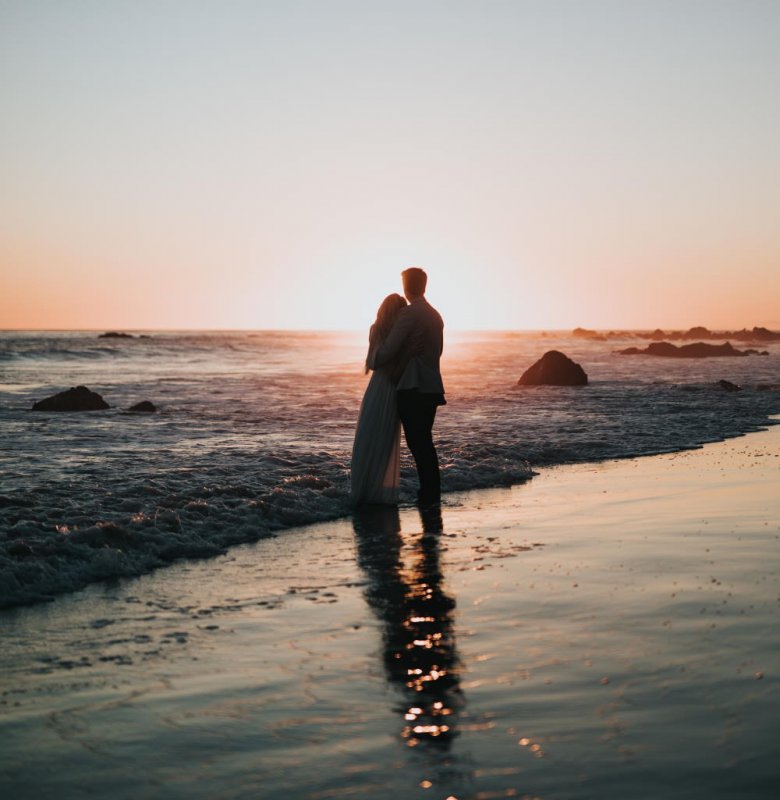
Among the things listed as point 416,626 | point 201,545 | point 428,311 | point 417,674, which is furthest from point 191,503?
point 417,674

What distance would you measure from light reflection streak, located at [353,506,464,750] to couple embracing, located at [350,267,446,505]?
47.9 inches

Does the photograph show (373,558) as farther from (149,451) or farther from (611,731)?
(149,451)

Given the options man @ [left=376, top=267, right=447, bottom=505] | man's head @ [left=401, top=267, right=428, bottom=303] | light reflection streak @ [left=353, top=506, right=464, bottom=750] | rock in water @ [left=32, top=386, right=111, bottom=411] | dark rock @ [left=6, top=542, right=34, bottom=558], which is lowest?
light reflection streak @ [left=353, top=506, right=464, bottom=750]

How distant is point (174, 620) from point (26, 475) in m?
6.43

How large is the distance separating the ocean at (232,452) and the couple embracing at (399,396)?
606 mm

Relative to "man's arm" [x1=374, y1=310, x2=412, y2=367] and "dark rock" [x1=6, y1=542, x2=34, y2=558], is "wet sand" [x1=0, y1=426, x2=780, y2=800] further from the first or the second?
"man's arm" [x1=374, y1=310, x2=412, y2=367]

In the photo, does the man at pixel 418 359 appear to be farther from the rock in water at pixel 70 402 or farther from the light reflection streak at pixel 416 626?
the rock in water at pixel 70 402

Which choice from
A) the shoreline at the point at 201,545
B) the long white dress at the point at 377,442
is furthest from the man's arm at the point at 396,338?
the shoreline at the point at 201,545

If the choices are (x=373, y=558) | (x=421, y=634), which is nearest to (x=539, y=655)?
(x=421, y=634)

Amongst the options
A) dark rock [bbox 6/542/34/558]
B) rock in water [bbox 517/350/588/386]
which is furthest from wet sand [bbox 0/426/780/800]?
rock in water [bbox 517/350/588/386]

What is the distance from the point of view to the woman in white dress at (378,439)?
9.46 metres

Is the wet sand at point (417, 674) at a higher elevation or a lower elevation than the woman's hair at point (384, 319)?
lower

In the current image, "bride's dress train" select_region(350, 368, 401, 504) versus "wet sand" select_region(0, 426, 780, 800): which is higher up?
"bride's dress train" select_region(350, 368, 401, 504)

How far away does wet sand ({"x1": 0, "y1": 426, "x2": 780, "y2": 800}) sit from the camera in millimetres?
3016
